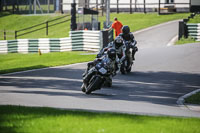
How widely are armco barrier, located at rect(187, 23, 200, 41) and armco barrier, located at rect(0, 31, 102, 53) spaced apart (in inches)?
226

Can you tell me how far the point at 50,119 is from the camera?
27.5 ft

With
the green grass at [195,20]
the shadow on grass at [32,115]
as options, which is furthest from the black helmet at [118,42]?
the green grass at [195,20]

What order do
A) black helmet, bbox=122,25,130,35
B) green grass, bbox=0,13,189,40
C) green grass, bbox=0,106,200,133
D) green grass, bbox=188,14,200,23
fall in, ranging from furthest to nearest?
green grass, bbox=0,13,189,40 → green grass, bbox=188,14,200,23 → black helmet, bbox=122,25,130,35 → green grass, bbox=0,106,200,133

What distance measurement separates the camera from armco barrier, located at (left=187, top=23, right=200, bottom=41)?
92.5ft

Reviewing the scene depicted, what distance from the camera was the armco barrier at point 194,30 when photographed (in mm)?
28203

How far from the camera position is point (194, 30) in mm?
28328

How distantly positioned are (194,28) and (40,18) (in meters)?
26.6

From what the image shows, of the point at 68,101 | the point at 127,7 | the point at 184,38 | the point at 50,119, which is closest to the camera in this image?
the point at 50,119

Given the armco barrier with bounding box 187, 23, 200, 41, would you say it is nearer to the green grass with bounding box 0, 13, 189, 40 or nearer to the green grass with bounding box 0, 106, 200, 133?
the green grass with bounding box 0, 13, 189, 40

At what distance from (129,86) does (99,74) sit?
2.50m

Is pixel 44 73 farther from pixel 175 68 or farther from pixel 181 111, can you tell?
pixel 181 111

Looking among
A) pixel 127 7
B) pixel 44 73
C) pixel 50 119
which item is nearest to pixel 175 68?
pixel 44 73

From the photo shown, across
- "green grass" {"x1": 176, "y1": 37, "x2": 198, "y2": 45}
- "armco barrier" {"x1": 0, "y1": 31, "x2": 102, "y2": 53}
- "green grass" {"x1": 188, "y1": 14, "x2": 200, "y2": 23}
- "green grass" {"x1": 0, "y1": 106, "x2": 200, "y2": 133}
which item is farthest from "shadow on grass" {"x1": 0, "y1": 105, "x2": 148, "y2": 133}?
"green grass" {"x1": 188, "y1": 14, "x2": 200, "y2": 23}

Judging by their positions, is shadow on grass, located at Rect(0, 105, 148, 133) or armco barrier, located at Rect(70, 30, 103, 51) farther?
armco barrier, located at Rect(70, 30, 103, 51)
